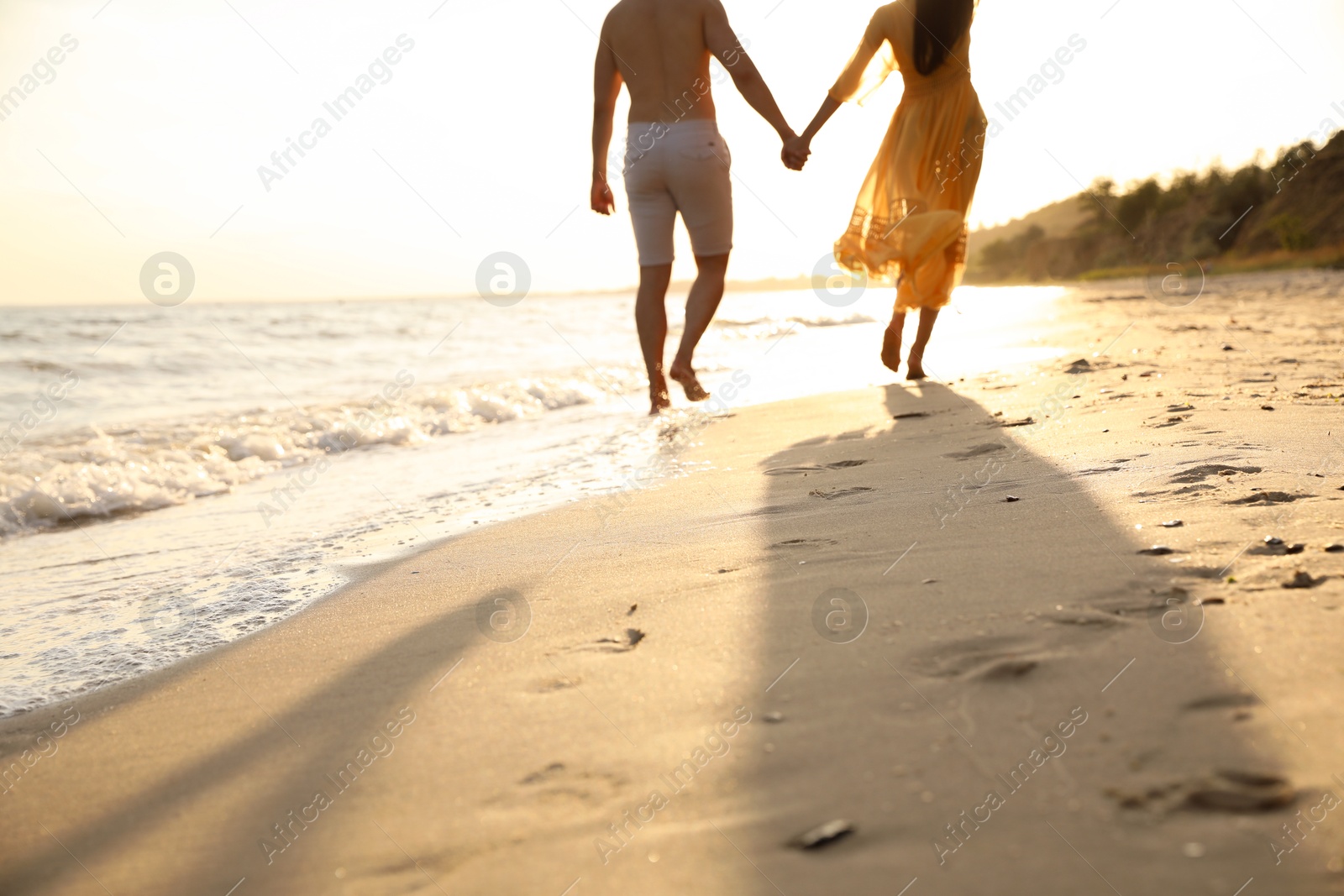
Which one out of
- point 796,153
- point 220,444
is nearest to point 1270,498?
point 796,153

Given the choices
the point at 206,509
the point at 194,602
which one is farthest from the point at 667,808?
the point at 206,509

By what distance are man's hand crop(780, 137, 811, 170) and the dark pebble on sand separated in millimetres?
3866

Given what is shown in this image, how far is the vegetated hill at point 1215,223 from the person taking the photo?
24.1 metres

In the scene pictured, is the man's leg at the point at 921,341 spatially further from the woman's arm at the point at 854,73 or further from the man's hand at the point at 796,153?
the woman's arm at the point at 854,73

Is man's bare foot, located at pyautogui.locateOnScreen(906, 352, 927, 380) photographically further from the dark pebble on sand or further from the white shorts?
the dark pebble on sand

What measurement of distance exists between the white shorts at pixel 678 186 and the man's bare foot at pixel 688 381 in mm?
592

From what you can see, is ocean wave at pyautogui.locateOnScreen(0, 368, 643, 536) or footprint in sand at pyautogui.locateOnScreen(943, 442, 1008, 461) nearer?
footprint in sand at pyautogui.locateOnScreen(943, 442, 1008, 461)

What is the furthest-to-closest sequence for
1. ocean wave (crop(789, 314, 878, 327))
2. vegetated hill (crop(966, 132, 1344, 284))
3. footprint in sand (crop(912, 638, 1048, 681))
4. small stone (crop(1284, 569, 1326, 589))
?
vegetated hill (crop(966, 132, 1344, 284)) → ocean wave (crop(789, 314, 878, 327)) → small stone (crop(1284, 569, 1326, 589)) → footprint in sand (crop(912, 638, 1048, 681))

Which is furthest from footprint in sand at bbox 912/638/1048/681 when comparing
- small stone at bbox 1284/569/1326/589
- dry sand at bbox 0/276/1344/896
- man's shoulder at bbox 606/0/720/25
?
man's shoulder at bbox 606/0/720/25

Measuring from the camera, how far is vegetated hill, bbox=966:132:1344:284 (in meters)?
Result: 24.1

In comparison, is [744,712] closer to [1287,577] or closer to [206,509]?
[1287,577]

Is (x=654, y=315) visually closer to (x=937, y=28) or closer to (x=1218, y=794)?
(x=937, y=28)

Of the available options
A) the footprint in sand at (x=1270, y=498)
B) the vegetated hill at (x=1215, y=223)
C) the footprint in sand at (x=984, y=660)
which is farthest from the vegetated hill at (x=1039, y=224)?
the footprint in sand at (x=984, y=660)

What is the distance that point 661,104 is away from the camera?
4.34 metres
